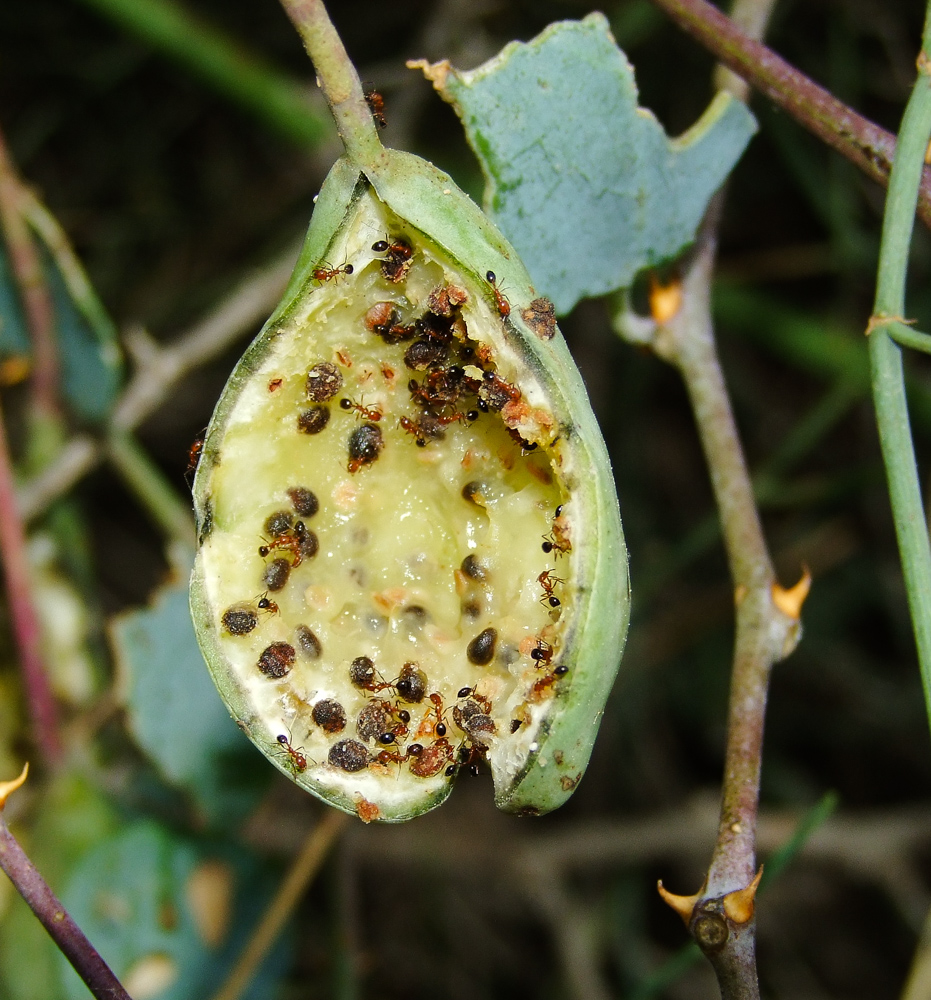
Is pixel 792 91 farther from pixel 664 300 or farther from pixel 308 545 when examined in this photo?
pixel 308 545

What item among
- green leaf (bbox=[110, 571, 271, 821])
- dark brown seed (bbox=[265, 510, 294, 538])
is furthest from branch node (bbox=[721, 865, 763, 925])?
green leaf (bbox=[110, 571, 271, 821])

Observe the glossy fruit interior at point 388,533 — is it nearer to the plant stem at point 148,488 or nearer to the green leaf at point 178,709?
the green leaf at point 178,709

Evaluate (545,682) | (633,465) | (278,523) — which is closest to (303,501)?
(278,523)

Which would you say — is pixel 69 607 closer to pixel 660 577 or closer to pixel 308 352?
pixel 308 352

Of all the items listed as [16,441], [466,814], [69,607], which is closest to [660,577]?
[466,814]

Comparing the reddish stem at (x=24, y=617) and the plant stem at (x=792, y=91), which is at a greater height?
the plant stem at (x=792, y=91)

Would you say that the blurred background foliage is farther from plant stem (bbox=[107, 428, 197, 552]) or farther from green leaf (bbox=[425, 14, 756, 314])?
green leaf (bbox=[425, 14, 756, 314])

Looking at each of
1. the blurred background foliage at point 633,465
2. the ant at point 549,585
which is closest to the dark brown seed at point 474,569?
the ant at point 549,585
